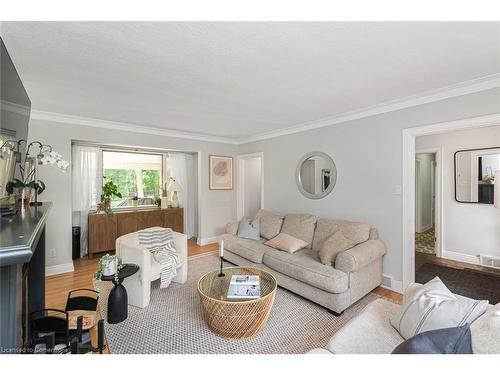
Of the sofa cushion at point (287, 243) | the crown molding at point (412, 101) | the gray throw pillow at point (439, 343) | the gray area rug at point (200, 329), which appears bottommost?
the gray area rug at point (200, 329)

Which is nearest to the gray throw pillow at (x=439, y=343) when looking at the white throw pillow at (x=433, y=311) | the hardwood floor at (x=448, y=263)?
the white throw pillow at (x=433, y=311)

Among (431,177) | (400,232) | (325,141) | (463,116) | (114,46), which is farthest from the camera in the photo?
(431,177)

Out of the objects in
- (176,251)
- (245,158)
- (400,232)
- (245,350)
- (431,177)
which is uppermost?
(245,158)

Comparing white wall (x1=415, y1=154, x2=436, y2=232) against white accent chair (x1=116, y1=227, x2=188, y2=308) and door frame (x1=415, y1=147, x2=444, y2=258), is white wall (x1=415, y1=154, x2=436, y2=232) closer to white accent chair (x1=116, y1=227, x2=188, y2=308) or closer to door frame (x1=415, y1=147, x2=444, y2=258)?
door frame (x1=415, y1=147, x2=444, y2=258)

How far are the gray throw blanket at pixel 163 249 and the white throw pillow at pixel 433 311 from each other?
7.34ft

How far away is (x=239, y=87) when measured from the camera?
2.29 meters

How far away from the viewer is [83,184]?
13.2 feet

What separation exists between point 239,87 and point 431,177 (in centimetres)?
568

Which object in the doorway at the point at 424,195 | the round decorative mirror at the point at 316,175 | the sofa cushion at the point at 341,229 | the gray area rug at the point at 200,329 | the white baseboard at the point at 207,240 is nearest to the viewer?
the gray area rug at the point at 200,329

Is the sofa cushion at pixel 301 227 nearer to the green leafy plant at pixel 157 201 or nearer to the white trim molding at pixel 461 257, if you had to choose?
the white trim molding at pixel 461 257

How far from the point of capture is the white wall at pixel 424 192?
529 cm

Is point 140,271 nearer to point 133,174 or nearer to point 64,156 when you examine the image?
point 64,156

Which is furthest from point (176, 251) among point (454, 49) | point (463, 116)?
point (463, 116)

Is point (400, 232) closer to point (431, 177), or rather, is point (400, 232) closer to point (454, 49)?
point (454, 49)
